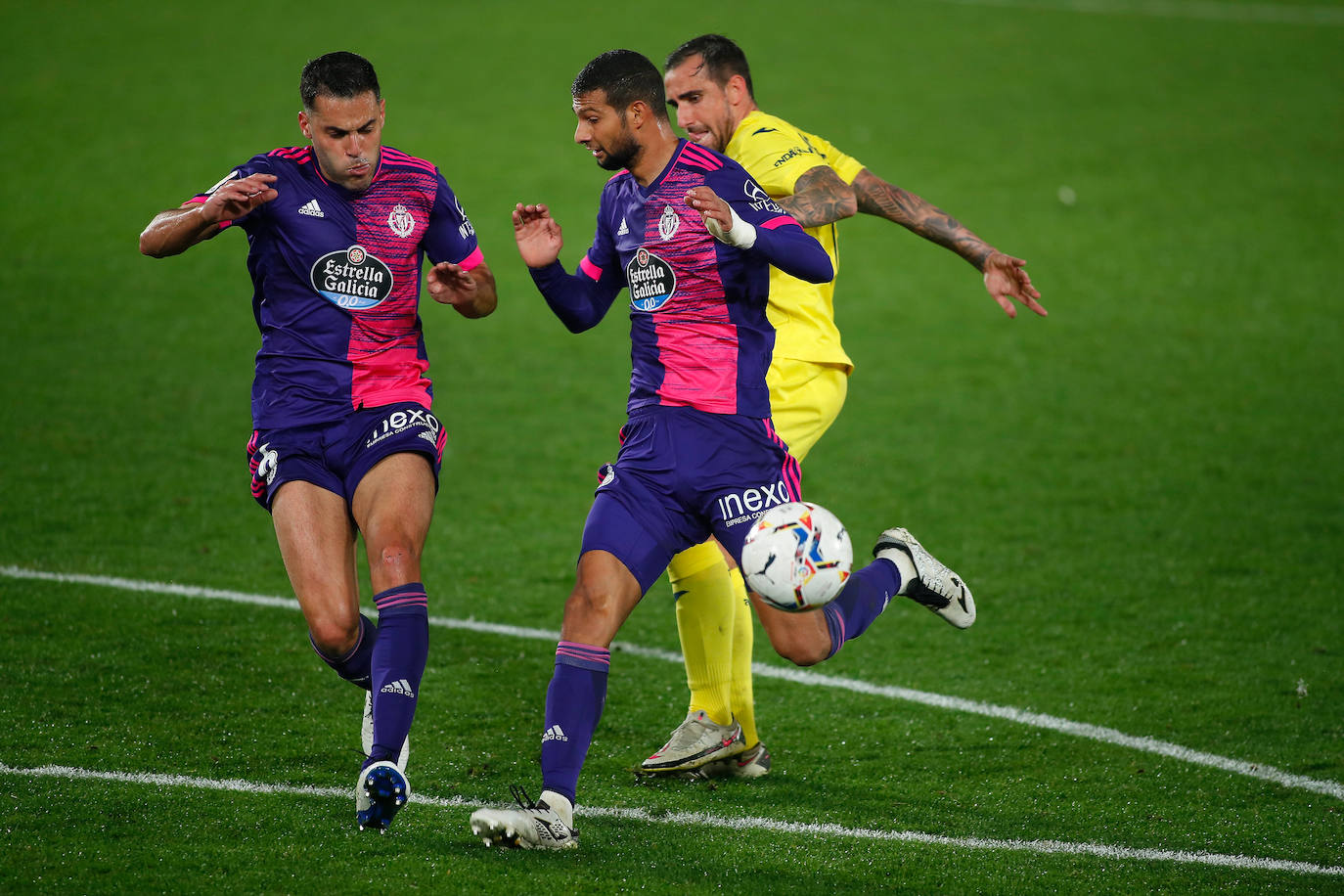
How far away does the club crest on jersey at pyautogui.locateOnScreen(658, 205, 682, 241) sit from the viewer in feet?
15.7

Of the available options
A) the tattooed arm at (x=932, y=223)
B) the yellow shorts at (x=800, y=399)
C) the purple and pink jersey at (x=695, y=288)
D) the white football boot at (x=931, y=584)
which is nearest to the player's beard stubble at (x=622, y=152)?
the purple and pink jersey at (x=695, y=288)

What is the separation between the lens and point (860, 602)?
498cm

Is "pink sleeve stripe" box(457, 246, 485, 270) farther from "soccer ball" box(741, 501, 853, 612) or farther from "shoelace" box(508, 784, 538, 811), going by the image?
"shoelace" box(508, 784, 538, 811)

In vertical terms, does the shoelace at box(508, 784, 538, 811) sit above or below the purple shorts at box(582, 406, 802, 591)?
below

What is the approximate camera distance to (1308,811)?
4.97 m

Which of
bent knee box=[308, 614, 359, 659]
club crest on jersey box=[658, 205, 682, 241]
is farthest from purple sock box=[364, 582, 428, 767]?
club crest on jersey box=[658, 205, 682, 241]

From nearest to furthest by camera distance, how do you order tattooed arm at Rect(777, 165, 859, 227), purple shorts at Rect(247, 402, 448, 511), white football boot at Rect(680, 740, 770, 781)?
1. purple shorts at Rect(247, 402, 448, 511)
2. white football boot at Rect(680, 740, 770, 781)
3. tattooed arm at Rect(777, 165, 859, 227)

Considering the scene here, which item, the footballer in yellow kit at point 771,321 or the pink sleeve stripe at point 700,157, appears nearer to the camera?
Result: the pink sleeve stripe at point 700,157

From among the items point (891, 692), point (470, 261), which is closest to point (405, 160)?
point (470, 261)

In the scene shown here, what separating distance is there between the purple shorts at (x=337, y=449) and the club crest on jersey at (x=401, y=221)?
2.18ft

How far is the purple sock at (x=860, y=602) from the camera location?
15.9 feet

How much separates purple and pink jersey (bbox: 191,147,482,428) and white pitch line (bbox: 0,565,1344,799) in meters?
2.02

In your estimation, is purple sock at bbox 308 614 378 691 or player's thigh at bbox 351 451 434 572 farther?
purple sock at bbox 308 614 378 691

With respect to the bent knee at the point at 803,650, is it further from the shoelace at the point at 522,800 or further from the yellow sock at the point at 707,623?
the shoelace at the point at 522,800
